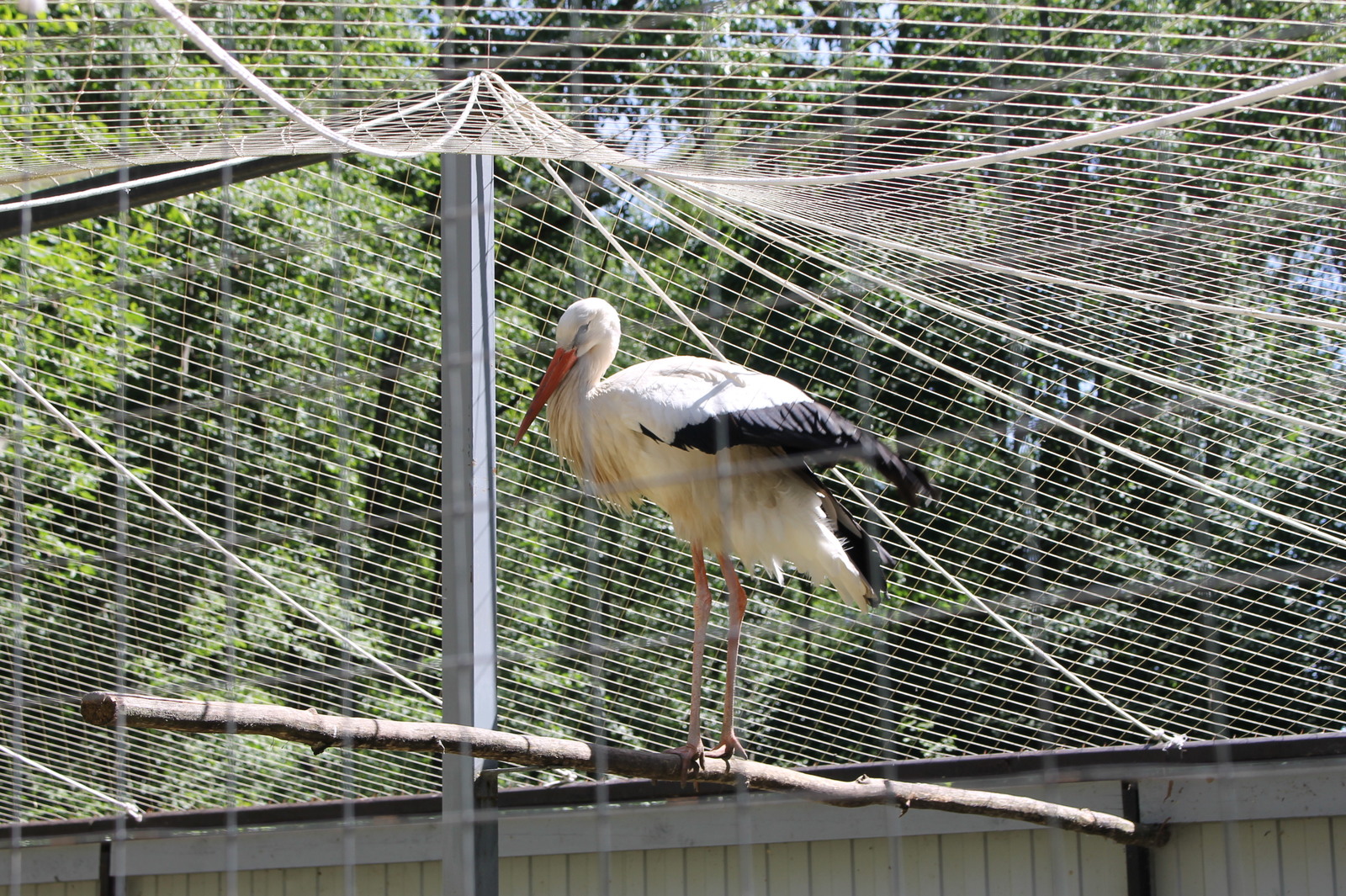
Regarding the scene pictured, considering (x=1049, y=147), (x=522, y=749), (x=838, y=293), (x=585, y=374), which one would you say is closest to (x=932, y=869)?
(x=838, y=293)

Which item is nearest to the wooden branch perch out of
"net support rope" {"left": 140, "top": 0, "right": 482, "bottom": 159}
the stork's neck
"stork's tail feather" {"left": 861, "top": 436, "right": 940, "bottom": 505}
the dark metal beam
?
"stork's tail feather" {"left": 861, "top": 436, "right": 940, "bottom": 505}

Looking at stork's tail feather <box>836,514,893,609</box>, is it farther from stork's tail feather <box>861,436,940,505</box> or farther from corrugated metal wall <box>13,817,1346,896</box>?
corrugated metal wall <box>13,817,1346,896</box>

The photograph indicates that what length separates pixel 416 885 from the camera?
149 inches

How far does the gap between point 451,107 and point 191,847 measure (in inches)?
113

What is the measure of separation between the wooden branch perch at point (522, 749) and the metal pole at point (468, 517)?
0.35 meters

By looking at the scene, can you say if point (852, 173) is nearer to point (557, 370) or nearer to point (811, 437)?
point (811, 437)

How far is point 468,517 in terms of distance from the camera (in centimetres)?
219

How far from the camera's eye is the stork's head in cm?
247

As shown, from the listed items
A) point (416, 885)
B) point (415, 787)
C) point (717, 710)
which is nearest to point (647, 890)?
point (717, 710)

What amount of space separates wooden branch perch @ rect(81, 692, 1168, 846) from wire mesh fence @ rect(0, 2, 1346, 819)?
134mm

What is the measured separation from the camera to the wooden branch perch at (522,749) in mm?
1437

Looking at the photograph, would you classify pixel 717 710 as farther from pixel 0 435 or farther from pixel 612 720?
pixel 0 435

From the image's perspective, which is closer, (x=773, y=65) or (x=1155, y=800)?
(x=773, y=65)

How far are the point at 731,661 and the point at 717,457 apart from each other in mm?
364
